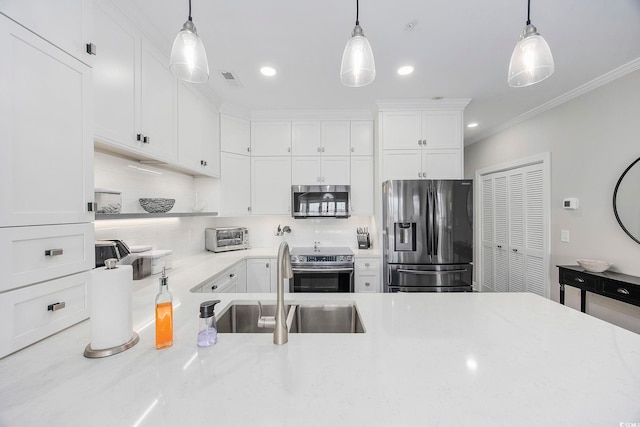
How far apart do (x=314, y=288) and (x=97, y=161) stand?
88.1 inches

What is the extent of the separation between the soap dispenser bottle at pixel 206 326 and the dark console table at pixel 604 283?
2.99 meters

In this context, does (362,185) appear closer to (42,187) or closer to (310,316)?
(310,316)

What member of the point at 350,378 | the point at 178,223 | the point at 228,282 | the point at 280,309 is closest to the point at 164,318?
the point at 280,309

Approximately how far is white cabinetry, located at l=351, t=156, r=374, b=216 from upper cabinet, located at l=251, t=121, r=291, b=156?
0.91 meters

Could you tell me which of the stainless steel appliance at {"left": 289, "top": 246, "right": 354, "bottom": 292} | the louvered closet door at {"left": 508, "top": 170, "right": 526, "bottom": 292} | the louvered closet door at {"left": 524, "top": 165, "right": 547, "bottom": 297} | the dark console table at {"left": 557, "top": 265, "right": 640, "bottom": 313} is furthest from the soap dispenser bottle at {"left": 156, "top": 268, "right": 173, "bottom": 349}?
the louvered closet door at {"left": 508, "top": 170, "right": 526, "bottom": 292}

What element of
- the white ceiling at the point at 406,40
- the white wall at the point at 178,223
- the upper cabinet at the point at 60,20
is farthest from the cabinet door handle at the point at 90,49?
the white wall at the point at 178,223

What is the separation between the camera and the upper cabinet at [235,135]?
10.3 ft

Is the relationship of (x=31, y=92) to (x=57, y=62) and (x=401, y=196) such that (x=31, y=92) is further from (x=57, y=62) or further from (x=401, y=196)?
(x=401, y=196)

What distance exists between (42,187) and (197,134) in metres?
1.75

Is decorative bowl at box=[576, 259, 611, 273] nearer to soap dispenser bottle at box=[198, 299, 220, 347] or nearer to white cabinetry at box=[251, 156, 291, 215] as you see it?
white cabinetry at box=[251, 156, 291, 215]

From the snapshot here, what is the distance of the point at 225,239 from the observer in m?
3.21

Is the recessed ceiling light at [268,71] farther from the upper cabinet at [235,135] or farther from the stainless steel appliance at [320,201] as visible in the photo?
the stainless steel appliance at [320,201]

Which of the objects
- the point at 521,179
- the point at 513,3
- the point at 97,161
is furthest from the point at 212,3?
the point at 521,179

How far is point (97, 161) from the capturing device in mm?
1709
